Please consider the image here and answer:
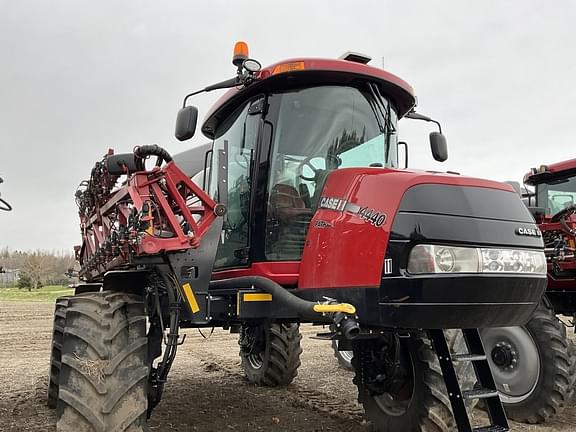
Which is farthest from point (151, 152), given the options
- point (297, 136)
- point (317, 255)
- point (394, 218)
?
point (394, 218)

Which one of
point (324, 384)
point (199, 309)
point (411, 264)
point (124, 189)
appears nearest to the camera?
point (411, 264)

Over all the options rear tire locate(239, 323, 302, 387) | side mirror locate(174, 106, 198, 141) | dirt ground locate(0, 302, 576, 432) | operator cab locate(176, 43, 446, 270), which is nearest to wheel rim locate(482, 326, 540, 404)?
dirt ground locate(0, 302, 576, 432)

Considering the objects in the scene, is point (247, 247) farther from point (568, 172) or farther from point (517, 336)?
point (568, 172)

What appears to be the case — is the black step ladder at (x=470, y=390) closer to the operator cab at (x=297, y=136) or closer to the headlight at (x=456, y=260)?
the headlight at (x=456, y=260)

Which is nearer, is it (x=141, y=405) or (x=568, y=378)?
(x=141, y=405)

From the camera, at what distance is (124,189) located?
4547 millimetres

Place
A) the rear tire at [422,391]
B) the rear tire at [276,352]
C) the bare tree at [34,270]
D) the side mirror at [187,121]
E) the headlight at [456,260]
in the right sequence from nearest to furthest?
the headlight at [456,260] → the rear tire at [422,391] → the side mirror at [187,121] → the rear tire at [276,352] → the bare tree at [34,270]

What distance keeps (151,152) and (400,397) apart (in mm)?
2812

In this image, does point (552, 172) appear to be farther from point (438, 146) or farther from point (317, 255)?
point (317, 255)

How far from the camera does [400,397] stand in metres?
4.59

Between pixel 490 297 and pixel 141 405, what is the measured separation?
2290 mm

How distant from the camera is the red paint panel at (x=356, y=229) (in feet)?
10.8


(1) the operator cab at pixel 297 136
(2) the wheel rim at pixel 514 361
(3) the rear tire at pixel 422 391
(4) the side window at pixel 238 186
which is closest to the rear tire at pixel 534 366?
(2) the wheel rim at pixel 514 361

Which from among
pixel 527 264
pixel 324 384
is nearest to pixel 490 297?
pixel 527 264
